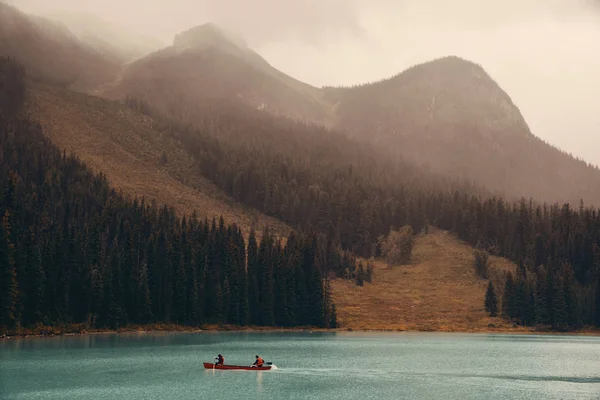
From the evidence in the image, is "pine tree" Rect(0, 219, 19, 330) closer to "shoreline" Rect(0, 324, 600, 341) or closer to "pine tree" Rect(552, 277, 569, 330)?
"shoreline" Rect(0, 324, 600, 341)

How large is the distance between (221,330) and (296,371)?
286 ft

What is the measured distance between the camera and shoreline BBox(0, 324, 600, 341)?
466ft

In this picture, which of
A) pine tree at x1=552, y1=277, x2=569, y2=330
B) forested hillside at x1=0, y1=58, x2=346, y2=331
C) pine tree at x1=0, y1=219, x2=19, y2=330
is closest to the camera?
pine tree at x1=0, y1=219, x2=19, y2=330

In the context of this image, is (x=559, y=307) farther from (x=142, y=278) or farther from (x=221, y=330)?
(x=142, y=278)

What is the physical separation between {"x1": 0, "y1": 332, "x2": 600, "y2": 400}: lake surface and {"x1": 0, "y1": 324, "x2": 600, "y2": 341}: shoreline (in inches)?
255

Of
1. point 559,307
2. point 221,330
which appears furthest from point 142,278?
point 559,307

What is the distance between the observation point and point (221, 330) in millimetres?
177750

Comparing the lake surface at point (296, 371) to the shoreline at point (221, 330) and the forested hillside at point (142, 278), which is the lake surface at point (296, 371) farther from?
the forested hillside at point (142, 278)

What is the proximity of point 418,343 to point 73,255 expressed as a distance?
77.8 m

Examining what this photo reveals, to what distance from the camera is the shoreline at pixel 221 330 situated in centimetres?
14212


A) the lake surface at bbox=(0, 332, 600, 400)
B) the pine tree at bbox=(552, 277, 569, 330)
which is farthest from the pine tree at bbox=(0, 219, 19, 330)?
the pine tree at bbox=(552, 277, 569, 330)

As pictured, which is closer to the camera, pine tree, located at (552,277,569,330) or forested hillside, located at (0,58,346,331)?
forested hillside, located at (0,58,346,331)

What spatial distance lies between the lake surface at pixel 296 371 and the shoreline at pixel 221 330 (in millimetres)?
6469

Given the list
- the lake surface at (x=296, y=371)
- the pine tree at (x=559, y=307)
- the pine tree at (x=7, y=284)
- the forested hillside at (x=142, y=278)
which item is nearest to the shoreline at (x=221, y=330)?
the forested hillside at (x=142, y=278)
